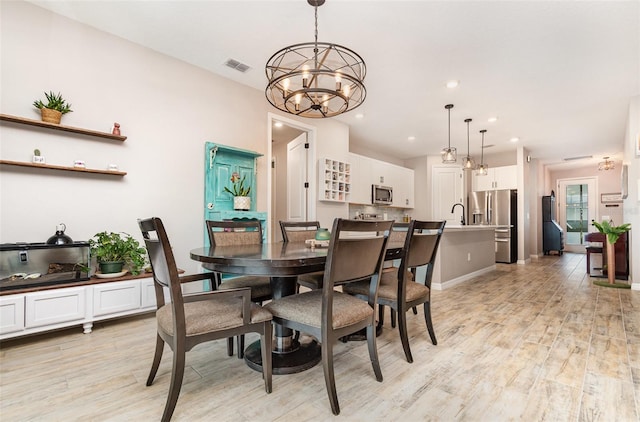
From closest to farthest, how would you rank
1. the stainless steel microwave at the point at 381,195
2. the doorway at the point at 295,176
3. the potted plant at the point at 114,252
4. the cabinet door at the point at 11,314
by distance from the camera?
the cabinet door at the point at 11,314
the potted plant at the point at 114,252
the doorway at the point at 295,176
the stainless steel microwave at the point at 381,195

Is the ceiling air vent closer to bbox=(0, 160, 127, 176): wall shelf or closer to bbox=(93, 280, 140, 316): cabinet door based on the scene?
bbox=(0, 160, 127, 176): wall shelf

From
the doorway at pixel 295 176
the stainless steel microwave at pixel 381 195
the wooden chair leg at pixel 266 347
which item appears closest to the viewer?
the wooden chair leg at pixel 266 347

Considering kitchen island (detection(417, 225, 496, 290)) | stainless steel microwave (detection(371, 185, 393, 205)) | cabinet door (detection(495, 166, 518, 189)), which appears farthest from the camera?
cabinet door (detection(495, 166, 518, 189))

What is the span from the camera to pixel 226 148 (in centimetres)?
353

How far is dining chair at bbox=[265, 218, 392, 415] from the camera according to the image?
1.48 m

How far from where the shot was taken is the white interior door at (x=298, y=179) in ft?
15.8

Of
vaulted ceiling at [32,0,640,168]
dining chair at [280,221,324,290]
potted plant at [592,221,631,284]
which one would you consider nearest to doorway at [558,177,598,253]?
vaulted ceiling at [32,0,640,168]

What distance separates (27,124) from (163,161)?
1.05 metres

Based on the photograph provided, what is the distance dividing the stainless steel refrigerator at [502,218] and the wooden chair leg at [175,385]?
6.85 meters

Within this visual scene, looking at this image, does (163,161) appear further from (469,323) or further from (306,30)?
(469,323)

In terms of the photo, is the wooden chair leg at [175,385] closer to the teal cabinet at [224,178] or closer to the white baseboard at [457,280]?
the teal cabinet at [224,178]

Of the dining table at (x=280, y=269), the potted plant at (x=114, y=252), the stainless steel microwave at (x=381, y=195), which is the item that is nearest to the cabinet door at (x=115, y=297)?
the potted plant at (x=114, y=252)

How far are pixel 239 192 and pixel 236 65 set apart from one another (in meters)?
1.44

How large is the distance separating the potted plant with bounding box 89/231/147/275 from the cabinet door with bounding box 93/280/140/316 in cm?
13
